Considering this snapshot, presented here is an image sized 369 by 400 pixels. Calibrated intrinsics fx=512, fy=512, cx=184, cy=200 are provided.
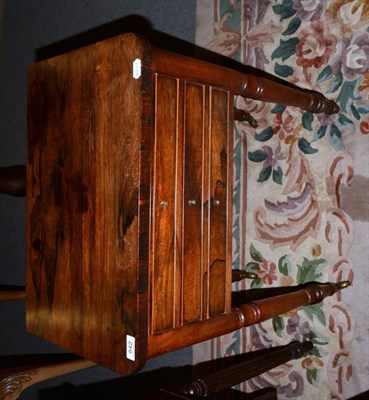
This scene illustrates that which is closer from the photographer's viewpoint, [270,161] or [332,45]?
[332,45]

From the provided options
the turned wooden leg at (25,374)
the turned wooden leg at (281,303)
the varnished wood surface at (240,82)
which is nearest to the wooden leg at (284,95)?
the varnished wood surface at (240,82)

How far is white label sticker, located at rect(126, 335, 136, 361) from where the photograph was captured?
2.69ft

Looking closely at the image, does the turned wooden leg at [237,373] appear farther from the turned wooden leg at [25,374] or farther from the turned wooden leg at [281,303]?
the turned wooden leg at [25,374]

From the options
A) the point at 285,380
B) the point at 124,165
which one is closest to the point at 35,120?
the point at 124,165

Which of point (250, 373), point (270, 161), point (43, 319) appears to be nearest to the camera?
point (43, 319)

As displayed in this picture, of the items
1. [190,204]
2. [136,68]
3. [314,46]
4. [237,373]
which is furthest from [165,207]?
[314,46]

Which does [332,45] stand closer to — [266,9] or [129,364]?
[266,9]

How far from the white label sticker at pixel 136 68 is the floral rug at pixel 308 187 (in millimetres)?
632

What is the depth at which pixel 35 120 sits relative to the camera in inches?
41.1

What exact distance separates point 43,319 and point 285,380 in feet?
2.19

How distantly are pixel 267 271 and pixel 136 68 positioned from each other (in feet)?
2.48

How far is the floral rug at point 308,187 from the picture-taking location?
1224mm

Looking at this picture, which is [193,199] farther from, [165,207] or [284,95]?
[284,95]

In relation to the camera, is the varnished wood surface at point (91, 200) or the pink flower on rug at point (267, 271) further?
the pink flower on rug at point (267, 271)
